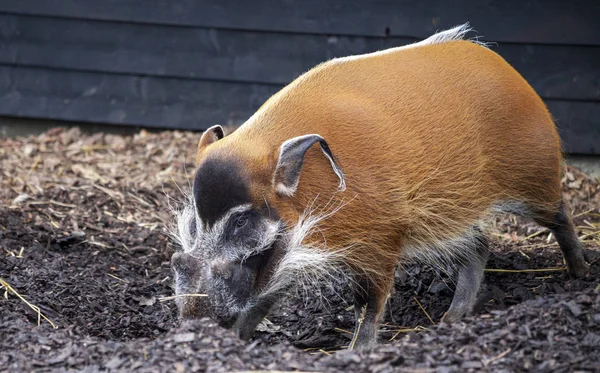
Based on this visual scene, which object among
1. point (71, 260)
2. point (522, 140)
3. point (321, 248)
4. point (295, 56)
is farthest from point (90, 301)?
point (295, 56)

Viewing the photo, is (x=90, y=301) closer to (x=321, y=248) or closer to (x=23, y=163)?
(x=321, y=248)

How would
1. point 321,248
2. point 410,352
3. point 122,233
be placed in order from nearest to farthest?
1. point 410,352
2. point 321,248
3. point 122,233

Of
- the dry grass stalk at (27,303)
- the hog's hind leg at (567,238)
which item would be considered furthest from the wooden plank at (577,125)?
the dry grass stalk at (27,303)

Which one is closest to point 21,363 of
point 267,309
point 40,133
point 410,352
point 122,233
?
point 267,309

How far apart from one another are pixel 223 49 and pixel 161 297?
10.4ft

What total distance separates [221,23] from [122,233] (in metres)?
2.39

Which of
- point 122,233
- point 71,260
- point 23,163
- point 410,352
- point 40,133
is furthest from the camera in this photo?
point 40,133

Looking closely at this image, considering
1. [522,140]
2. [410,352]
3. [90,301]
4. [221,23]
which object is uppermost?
[221,23]

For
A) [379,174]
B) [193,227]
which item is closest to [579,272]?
[379,174]

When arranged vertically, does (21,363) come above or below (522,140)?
below

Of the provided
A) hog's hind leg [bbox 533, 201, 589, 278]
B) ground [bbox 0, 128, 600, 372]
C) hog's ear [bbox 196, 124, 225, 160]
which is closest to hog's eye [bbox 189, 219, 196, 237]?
hog's ear [bbox 196, 124, 225, 160]

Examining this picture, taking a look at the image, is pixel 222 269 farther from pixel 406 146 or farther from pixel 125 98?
pixel 125 98

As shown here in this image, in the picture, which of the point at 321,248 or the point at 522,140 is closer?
the point at 321,248

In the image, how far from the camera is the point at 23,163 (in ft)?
22.2
